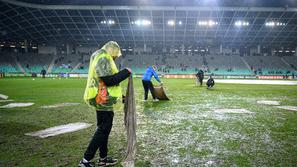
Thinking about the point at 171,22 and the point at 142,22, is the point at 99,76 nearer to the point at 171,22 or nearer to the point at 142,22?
the point at 171,22

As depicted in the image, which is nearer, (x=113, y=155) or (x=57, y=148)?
(x=113, y=155)

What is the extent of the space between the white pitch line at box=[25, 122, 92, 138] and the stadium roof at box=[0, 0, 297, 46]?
41796mm

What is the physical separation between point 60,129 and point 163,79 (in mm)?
36274

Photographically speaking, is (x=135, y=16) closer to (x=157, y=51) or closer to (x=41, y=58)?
(x=157, y=51)

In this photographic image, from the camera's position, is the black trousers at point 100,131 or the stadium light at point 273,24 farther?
the stadium light at point 273,24

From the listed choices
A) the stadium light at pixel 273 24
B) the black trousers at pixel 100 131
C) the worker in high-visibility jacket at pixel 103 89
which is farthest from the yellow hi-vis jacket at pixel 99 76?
the stadium light at pixel 273 24

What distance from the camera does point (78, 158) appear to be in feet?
15.3

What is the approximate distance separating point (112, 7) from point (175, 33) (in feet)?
52.5

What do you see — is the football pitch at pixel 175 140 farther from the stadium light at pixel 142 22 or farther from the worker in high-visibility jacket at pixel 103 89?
the stadium light at pixel 142 22

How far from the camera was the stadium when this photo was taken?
5.30 meters

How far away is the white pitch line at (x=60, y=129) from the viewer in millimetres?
6435

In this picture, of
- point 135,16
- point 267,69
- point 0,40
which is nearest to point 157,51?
point 135,16

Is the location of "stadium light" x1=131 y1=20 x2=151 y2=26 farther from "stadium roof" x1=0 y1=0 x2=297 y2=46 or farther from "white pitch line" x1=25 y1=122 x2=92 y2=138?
"white pitch line" x1=25 y1=122 x2=92 y2=138

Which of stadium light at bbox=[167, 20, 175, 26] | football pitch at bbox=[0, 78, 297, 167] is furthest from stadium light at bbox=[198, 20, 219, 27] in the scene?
football pitch at bbox=[0, 78, 297, 167]
